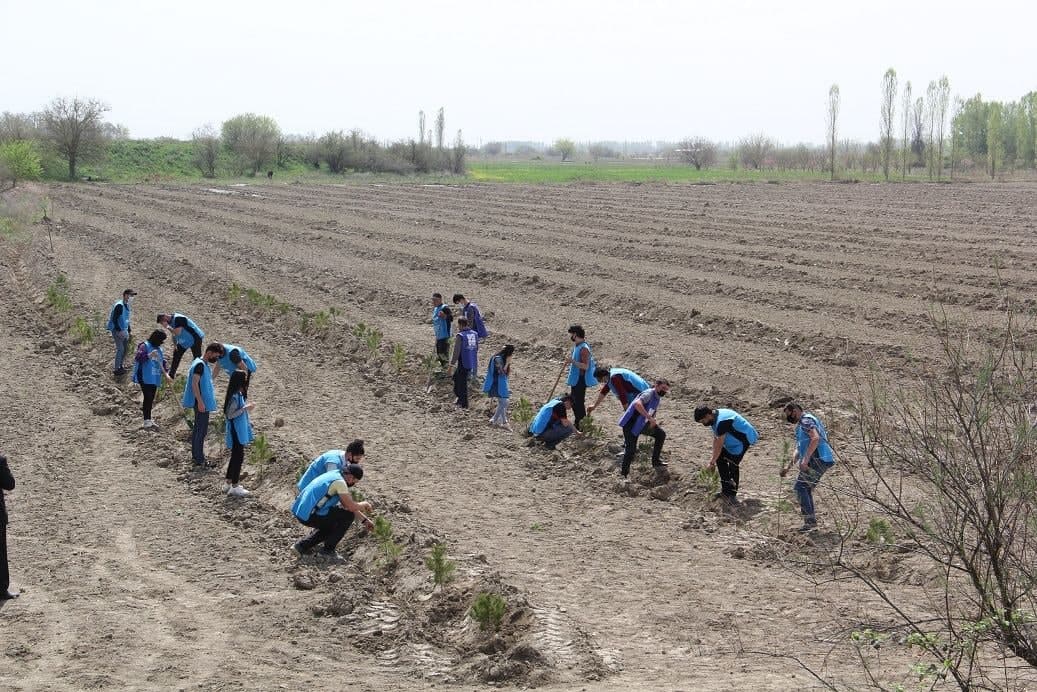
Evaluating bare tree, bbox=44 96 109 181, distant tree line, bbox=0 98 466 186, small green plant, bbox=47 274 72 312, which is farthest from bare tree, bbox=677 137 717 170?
small green plant, bbox=47 274 72 312

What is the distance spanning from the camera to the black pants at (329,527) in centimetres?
1095

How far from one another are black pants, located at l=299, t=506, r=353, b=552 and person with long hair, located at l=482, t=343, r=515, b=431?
474cm

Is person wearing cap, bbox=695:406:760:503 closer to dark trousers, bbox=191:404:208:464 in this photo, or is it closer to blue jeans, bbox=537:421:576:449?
blue jeans, bbox=537:421:576:449

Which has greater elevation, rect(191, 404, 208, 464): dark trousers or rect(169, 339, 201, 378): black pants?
rect(169, 339, 201, 378): black pants

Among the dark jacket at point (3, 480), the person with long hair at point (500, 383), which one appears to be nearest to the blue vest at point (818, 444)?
the person with long hair at point (500, 383)

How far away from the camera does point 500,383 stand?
15.6 metres

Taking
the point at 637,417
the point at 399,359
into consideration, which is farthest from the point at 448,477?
the point at 399,359

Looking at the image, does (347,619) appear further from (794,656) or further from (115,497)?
(115,497)

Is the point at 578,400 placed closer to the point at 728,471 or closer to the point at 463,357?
the point at 463,357

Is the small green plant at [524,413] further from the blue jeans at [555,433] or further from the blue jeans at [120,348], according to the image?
the blue jeans at [120,348]

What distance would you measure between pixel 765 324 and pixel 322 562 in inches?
528

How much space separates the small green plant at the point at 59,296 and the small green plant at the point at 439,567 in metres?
16.4

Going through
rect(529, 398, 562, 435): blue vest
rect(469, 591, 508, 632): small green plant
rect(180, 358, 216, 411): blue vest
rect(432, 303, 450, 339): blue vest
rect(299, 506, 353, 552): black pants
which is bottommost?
rect(469, 591, 508, 632): small green plant

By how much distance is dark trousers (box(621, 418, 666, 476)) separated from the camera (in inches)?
526
